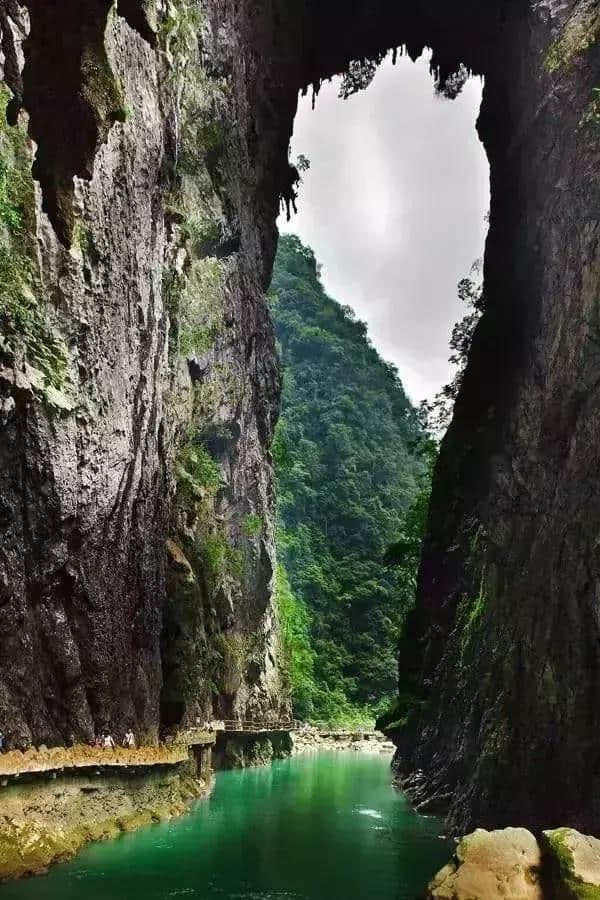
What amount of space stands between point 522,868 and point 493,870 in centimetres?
35

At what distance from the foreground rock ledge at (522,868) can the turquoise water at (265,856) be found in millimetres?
2208

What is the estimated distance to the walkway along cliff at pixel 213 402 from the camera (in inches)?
533

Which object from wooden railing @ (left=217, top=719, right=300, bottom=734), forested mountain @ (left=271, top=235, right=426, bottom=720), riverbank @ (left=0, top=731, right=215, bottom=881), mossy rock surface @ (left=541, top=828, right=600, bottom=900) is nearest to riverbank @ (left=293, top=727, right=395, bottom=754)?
forested mountain @ (left=271, top=235, right=426, bottom=720)

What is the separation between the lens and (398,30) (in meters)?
38.4

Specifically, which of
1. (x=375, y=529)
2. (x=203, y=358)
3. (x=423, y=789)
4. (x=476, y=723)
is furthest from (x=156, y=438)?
(x=375, y=529)

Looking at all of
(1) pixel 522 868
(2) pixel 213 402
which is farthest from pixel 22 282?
(2) pixel 213 402

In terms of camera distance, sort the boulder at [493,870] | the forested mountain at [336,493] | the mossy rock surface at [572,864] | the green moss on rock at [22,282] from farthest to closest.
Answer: the forested mountain at [336,493] < the green moss on rock at [22,282] < the boulder at [493,870] < the mossy rock surface at [572,864]

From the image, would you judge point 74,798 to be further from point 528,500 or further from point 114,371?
point 528,500

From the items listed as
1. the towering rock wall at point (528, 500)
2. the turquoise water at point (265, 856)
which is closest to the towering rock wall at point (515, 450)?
the towering rock wall at point (528, 500)

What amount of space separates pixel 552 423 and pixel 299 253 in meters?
96.8

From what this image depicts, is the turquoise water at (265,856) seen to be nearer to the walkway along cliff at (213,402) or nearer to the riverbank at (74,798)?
the riverbank at (74,798)

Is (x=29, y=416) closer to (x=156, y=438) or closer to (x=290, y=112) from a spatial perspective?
(x=156, y=438)

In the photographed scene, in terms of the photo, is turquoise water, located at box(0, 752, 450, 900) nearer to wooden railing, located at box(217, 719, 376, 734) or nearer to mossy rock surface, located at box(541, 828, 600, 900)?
mossy rock surface, located at box(541, 828, 600, 900)

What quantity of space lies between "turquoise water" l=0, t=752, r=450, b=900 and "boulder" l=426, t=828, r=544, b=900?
212cm
